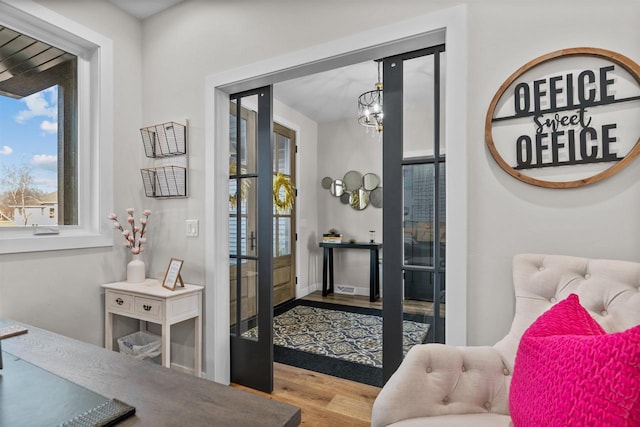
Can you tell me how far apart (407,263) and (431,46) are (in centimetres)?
114

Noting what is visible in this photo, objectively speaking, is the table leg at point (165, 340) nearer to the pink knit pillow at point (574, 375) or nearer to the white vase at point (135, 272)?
the white vase at point (135, 272)

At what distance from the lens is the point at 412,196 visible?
1.70 meters

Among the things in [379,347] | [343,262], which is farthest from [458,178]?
[343,262]

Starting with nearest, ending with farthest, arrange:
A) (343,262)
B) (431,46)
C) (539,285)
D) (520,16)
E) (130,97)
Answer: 1. (539,285)
2. (520,16)
3. (431,46)
4. (130,97)
5. (343,262)

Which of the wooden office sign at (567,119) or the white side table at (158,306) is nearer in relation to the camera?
the wooden office sign at (567,119)

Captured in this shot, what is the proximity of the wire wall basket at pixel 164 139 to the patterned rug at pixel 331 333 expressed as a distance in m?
1.43

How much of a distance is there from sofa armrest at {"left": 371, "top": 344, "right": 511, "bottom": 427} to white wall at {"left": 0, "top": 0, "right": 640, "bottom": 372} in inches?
14.0

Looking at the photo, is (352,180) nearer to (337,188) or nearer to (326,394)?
(337,188)

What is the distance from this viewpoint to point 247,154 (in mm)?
2260

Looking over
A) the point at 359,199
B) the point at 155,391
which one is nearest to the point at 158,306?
the point at 155,391

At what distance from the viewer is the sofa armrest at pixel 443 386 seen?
104 cm

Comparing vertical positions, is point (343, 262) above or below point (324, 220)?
below

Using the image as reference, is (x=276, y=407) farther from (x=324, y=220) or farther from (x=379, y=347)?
(x=324, y=220)

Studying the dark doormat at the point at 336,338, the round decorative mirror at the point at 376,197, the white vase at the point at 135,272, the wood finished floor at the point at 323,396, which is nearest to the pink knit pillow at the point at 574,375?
the dark doormat at the point at 336,338
